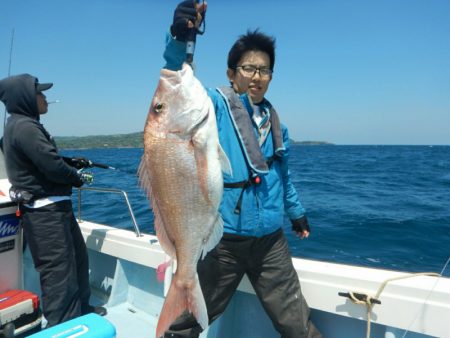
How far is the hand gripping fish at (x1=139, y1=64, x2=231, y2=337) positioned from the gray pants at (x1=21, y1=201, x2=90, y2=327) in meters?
1.71

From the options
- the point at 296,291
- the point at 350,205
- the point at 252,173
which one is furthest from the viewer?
the point at 350,205

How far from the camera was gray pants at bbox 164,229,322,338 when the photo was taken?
2240 mm

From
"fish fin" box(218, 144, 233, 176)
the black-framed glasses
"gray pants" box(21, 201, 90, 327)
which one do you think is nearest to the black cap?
"gray pants" box(21, 201, 90, 327)

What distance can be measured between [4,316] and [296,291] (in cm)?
248

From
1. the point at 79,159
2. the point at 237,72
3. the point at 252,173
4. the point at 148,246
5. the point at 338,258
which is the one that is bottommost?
the point at 338,258

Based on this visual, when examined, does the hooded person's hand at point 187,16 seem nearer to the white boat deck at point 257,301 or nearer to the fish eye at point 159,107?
the fish eye at point 159,107

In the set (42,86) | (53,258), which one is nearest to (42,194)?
(53,258)

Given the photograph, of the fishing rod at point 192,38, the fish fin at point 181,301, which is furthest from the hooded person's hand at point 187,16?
the fish fin at point 181,301

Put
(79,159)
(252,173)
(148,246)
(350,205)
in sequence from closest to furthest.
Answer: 1. (252,173)
2. (148,246)
3. (79,159)
4. (350,205)

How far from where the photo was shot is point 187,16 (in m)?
1.91

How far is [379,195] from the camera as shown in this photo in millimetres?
12922

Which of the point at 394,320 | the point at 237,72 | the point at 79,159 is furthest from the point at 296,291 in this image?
the point at 79,159

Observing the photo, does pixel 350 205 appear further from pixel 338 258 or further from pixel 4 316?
pixel 4 316

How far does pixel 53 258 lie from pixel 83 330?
1.24 meters
